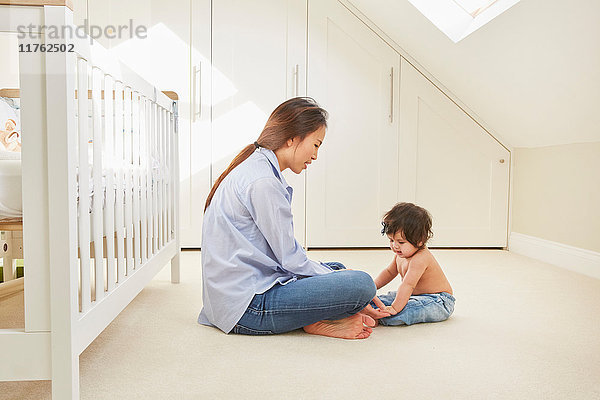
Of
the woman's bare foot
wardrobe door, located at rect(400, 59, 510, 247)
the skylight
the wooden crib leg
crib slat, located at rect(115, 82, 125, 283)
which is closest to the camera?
crib slat, located at rect(115, 82, 125, 283)

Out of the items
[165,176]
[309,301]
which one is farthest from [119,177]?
[165,176]

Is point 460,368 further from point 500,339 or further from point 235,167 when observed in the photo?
point 235,167

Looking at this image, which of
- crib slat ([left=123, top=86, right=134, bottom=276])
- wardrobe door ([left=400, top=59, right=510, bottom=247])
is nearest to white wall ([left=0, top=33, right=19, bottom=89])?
crib slat ([left=123, top=86, right=134, bottom=276])

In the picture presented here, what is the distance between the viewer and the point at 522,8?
6.86 ft

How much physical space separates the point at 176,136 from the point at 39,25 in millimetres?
1401

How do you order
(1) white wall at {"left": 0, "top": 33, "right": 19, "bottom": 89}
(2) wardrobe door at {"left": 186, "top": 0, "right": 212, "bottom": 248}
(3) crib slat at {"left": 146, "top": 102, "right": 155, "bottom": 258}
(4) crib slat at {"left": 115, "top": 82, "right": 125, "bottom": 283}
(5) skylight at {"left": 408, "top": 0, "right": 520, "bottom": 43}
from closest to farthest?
1. (4) crib slat at {"left": 115, "top": 82, "right": 125, "bottom": 283}
2. (3) crib slat at {"left": 146, "top": 102, "right": 155, "bottom": 258}
3. (5) skylight at {"left": 408, "top": 0, "right": 520, "bottom": 43}
4. (1) white wall at {"left": 0, "top": 33, "right": 19, "bottom": 89}
5. (2) wardrobe door at {"left": 186, "top": 0, "right": 212, "bottom": 248}

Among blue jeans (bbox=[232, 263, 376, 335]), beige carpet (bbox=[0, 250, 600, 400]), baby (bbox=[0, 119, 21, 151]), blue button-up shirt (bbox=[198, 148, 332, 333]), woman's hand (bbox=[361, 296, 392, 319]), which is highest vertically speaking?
baby (bbox=[0, 119, 21, 151])

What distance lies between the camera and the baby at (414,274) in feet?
5.40

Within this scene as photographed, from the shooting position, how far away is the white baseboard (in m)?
2.51

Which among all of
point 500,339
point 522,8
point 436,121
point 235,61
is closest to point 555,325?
point 500,339

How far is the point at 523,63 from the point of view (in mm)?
2428

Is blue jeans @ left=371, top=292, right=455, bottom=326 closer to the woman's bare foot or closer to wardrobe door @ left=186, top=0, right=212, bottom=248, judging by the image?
the woman's bare foot

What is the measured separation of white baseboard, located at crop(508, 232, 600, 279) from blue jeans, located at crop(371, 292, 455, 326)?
1.14m

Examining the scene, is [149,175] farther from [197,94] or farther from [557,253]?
[557,253]
